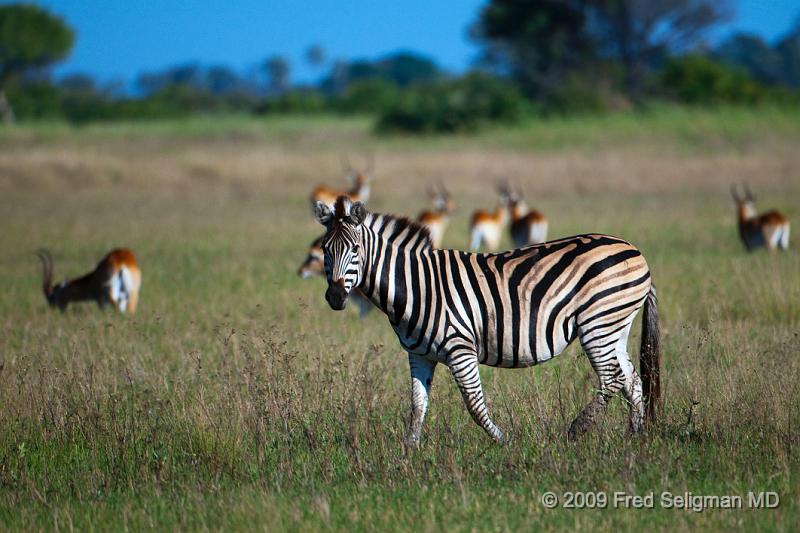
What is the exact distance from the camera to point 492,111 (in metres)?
47.4

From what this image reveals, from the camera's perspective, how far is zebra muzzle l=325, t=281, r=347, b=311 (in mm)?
6479

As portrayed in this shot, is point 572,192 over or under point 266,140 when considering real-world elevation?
under

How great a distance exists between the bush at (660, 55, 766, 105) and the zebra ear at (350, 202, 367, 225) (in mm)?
47902

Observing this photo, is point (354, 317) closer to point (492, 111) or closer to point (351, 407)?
point (351, 407)

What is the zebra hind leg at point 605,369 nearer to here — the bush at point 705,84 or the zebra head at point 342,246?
the zebra head at point 342,246

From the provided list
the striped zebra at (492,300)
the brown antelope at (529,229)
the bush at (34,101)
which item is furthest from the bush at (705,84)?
the striped zebra at (492,300)

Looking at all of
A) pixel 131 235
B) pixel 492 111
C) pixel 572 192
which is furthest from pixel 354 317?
pixel 492 111

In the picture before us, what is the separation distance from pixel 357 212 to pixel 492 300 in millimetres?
1112

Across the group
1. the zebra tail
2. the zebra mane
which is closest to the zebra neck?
the zebra mane

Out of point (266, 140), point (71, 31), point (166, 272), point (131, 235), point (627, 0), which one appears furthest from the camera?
point (71, 31)

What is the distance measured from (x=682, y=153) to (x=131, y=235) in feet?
69.7

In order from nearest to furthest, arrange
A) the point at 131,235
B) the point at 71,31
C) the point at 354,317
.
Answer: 1. the point at 354,317
2. the point at 131,235
3. the point at 71,31

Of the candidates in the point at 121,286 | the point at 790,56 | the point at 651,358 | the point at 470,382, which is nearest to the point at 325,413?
the point at 470,382

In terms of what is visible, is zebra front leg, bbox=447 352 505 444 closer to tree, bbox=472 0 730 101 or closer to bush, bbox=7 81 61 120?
tree, bbox=472 0 730 101
